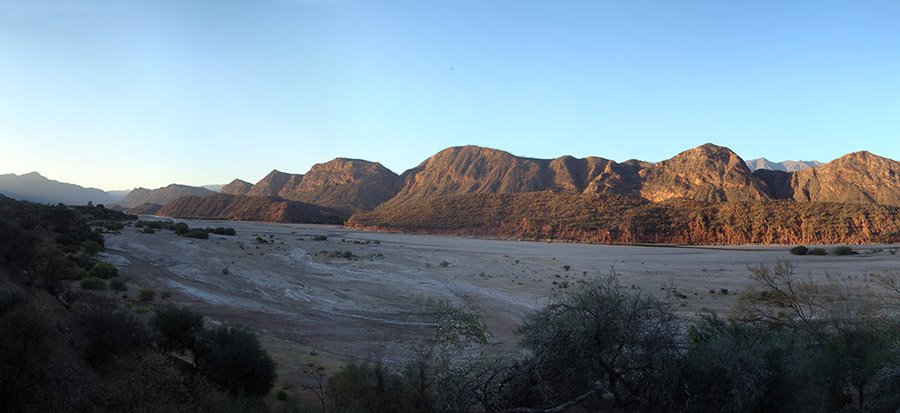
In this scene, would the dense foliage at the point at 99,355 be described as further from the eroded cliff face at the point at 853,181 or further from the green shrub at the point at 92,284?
the eroded cliff face at the point at 853,181

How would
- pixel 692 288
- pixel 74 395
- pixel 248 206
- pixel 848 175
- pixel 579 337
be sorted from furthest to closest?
pixel 248 206
pixel 848 175
pixel 692 288
pixel 579 337
pixel 74 395

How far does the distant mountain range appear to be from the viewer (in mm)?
65188

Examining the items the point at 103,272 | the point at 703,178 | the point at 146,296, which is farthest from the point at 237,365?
the point at 703,178

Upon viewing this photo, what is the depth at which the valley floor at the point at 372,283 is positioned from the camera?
53.5 ft

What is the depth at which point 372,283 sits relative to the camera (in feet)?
89.1

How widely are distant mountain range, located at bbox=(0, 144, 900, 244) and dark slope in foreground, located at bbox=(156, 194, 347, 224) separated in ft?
1.24

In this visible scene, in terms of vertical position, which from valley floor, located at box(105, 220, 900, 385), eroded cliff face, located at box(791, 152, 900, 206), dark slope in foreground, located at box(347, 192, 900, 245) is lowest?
valley floor, located at box(105, 220, 900, 385)

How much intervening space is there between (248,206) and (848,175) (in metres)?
131

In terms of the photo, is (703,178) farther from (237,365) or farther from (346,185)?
(237,365)

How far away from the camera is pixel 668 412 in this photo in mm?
8969

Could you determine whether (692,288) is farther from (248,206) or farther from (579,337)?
(248,206)

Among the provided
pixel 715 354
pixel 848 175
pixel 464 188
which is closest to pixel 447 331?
pixel 715 354

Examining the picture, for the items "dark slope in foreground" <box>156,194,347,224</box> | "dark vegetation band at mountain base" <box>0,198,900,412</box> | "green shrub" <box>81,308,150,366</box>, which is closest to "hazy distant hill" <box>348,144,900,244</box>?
"dark slope in foreground" <box>156,194,347,224</box>

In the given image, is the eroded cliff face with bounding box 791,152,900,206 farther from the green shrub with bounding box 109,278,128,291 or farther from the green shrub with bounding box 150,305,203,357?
the green shrub with bounding box 150,305,203,357
